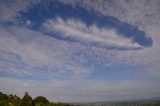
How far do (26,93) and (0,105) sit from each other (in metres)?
23.8

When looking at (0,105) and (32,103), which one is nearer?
(0,105)

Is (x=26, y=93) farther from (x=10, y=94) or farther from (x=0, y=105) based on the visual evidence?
(x=0, y=105)

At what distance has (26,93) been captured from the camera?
320 feet

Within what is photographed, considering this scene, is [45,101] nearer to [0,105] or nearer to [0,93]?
[0,93]

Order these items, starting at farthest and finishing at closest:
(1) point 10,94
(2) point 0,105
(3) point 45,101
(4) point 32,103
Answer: (1) point 10,94 → (3) point 45,101 → (4) point 32,103 → (2) point 0,105

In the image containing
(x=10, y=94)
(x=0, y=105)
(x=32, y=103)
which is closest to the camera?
(x=0, y=105)

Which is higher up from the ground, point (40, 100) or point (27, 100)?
point (40, 100)

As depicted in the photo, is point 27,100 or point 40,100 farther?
point 40,100

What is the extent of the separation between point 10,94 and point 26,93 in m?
15.6

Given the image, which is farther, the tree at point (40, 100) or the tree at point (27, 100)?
the tree at point (40, 100)

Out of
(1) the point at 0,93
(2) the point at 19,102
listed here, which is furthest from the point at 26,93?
(1) the point at 0,93

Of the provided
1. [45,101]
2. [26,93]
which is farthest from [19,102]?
[45,101]

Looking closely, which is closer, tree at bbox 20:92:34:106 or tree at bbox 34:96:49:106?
tree at bbox 20:92:34:106

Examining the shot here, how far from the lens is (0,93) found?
324ft
